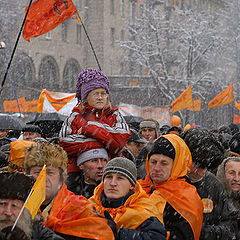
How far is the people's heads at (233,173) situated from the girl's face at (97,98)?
4.79 feet

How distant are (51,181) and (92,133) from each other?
0.76 m

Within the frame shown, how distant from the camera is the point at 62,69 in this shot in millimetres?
48062

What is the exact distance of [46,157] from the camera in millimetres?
3613

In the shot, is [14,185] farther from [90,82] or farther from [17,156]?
[17,156]

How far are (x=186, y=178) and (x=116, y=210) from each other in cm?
100

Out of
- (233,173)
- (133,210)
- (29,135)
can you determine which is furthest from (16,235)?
(29,135)

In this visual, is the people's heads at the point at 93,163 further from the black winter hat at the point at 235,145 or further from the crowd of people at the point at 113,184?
the black winter hat at the point at 235,145

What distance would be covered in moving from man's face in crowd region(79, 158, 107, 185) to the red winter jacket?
0.37ft

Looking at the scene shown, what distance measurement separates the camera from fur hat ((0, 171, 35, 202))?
2746mm

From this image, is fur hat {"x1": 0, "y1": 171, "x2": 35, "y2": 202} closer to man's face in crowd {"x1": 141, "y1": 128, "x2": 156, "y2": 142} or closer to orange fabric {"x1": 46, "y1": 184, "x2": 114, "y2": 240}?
orange fabric {"x1": 46, "y1": 184, "x2": 114, "y2": 240}

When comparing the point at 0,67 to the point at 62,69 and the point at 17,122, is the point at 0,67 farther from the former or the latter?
the point at 17,122

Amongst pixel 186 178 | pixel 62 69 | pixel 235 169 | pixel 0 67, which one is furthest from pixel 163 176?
pixel 62 69

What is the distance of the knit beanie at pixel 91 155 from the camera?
4.22m

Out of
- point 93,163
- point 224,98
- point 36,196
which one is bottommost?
point 224,98
